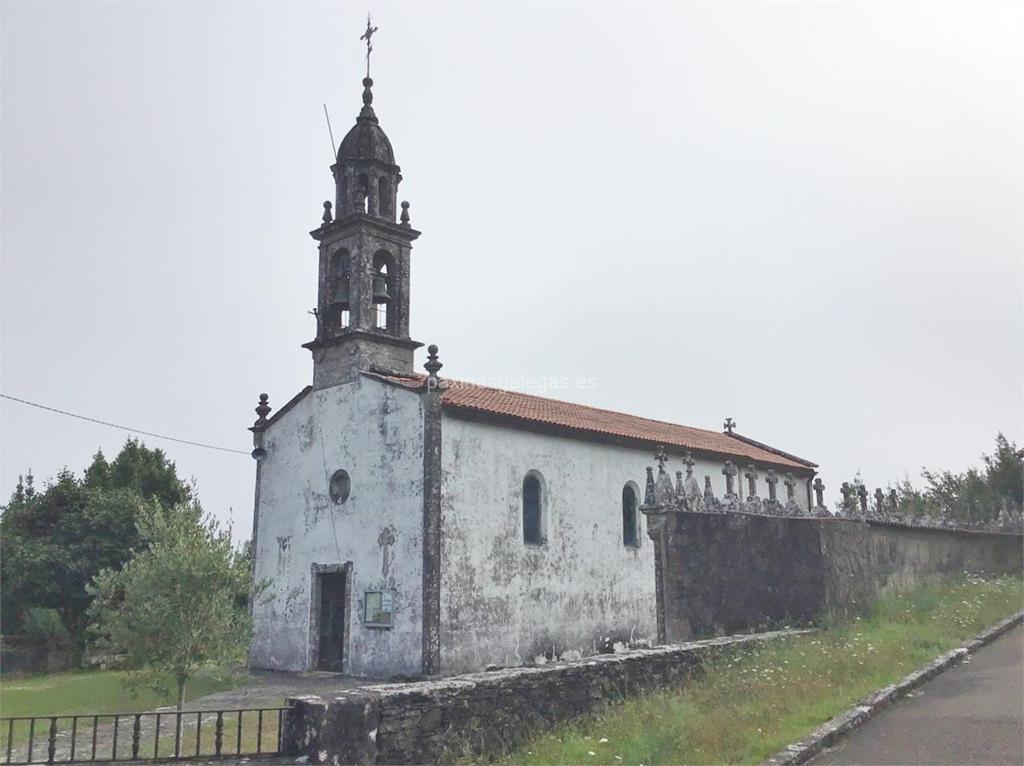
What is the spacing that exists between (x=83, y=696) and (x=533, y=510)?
11.0 m

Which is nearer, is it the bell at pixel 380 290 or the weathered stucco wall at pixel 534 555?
the weathered stucco wall at pixel 534 555

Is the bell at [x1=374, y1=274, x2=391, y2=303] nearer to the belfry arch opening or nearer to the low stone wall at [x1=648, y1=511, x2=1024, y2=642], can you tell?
the belfry arch opening

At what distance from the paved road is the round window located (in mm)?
12362

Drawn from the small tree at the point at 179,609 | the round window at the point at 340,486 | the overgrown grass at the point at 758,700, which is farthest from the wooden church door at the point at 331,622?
the overgrown grass at the point at 758,700

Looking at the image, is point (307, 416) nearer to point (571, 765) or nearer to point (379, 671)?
point (379, 671)

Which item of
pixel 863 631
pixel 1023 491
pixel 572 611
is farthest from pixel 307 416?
pixel 1023 491

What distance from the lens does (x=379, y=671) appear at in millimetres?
17000

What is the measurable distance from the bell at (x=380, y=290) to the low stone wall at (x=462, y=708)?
38.7ft

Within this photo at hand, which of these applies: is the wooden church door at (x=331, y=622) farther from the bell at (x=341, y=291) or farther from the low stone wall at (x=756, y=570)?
the low stone wall at (x=756, y=570)

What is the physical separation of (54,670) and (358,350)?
16.2 meters

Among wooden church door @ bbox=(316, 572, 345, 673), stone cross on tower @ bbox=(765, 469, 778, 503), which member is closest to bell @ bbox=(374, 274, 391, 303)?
wooden church door @ bbox=(316, 572, 345, 673)

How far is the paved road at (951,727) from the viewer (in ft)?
24.9

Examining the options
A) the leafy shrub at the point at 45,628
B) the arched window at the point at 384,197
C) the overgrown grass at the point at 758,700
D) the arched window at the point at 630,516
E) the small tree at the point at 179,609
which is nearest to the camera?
the overgrown grass at the point at 758,700

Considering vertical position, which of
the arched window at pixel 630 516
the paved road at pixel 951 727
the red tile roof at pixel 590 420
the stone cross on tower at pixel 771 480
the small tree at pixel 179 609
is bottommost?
the paved road at pixel 951 727
